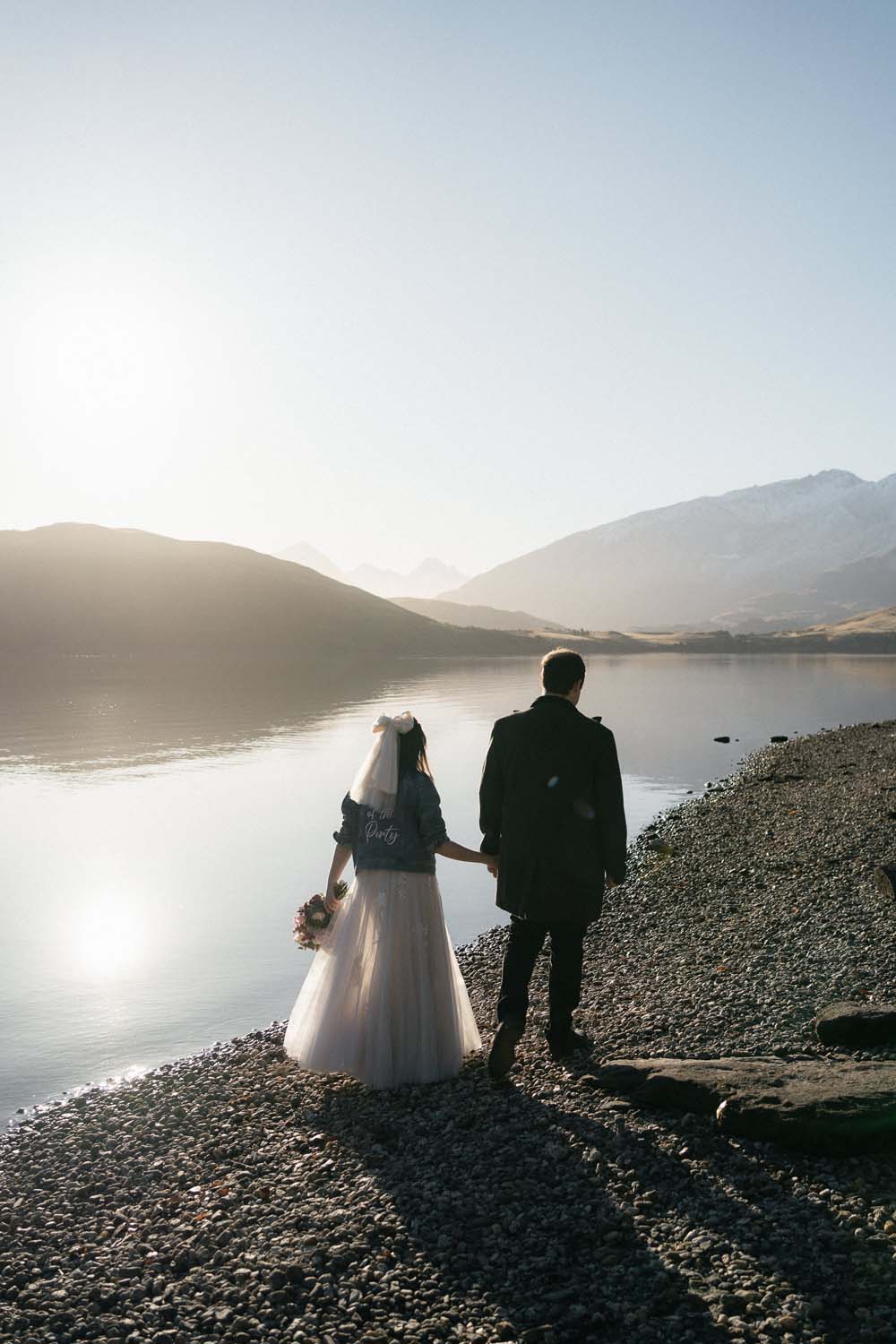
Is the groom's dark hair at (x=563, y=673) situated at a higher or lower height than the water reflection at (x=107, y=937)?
higher

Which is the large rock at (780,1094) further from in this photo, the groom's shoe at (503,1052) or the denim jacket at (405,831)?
the denim jacket at (405,831)

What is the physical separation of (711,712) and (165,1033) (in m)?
56.3

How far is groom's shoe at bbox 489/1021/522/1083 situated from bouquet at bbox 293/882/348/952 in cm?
169

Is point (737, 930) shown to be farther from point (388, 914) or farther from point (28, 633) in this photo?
point (28, 633)

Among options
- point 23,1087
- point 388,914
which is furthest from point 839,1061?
point 23,1087

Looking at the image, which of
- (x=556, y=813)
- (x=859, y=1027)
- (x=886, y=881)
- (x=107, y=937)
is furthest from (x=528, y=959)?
(x=107, y=937)

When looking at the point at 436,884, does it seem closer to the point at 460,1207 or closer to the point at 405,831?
the point at 405,831

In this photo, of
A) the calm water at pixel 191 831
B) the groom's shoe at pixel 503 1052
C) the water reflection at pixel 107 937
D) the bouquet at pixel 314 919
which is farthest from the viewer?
the water reflection at pixel 107 937

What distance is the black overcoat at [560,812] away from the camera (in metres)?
7.50

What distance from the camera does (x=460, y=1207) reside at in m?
5.99

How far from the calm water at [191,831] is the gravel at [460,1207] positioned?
2.83 meters

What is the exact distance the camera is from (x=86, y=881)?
2112 centimetres

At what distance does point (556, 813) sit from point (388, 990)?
2.02 meters

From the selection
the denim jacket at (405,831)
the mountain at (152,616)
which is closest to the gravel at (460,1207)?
the denim jacket at (405,831)
